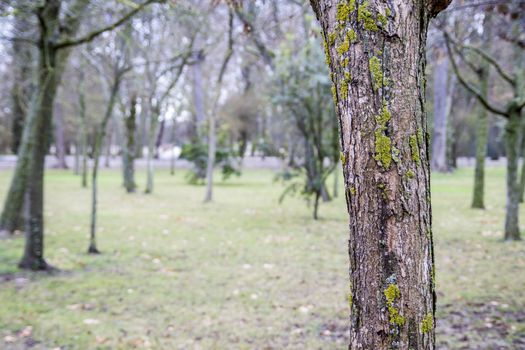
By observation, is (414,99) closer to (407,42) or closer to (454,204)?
(407,42)

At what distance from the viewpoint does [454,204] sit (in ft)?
50.3

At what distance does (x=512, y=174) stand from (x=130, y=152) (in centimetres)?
1506

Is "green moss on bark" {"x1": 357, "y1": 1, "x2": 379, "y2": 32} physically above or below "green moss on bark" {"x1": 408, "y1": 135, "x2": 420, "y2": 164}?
above

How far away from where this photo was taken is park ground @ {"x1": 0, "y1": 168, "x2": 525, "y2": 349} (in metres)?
4.37

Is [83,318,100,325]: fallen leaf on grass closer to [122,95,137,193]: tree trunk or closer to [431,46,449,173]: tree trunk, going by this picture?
[122,95,137,193]: tree trunk

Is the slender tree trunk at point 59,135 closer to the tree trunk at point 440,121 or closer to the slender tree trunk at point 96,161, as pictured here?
the tree trunk at point 440,121

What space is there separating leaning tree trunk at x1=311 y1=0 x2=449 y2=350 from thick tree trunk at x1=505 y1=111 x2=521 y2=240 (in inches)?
290

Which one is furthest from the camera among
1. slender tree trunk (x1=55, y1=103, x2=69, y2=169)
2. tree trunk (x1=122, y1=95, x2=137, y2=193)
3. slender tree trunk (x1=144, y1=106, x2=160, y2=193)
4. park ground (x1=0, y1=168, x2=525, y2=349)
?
slender tree trunk (x1=55, y1=103, x2=69, y2=169)

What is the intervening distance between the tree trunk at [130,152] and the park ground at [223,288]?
830 centimetres

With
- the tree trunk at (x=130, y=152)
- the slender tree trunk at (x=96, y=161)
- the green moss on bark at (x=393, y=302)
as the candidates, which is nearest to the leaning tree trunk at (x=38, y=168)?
the slender tree trunk at (x=96, y=161)

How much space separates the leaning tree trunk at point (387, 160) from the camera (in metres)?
1.79

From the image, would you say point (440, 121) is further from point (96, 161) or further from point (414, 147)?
point (414, 147)

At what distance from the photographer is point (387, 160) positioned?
5.87 ft

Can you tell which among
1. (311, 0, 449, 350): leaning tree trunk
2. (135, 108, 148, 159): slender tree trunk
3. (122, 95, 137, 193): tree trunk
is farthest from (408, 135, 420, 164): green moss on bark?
(135, 108, 148, 159): slender tree trunk
